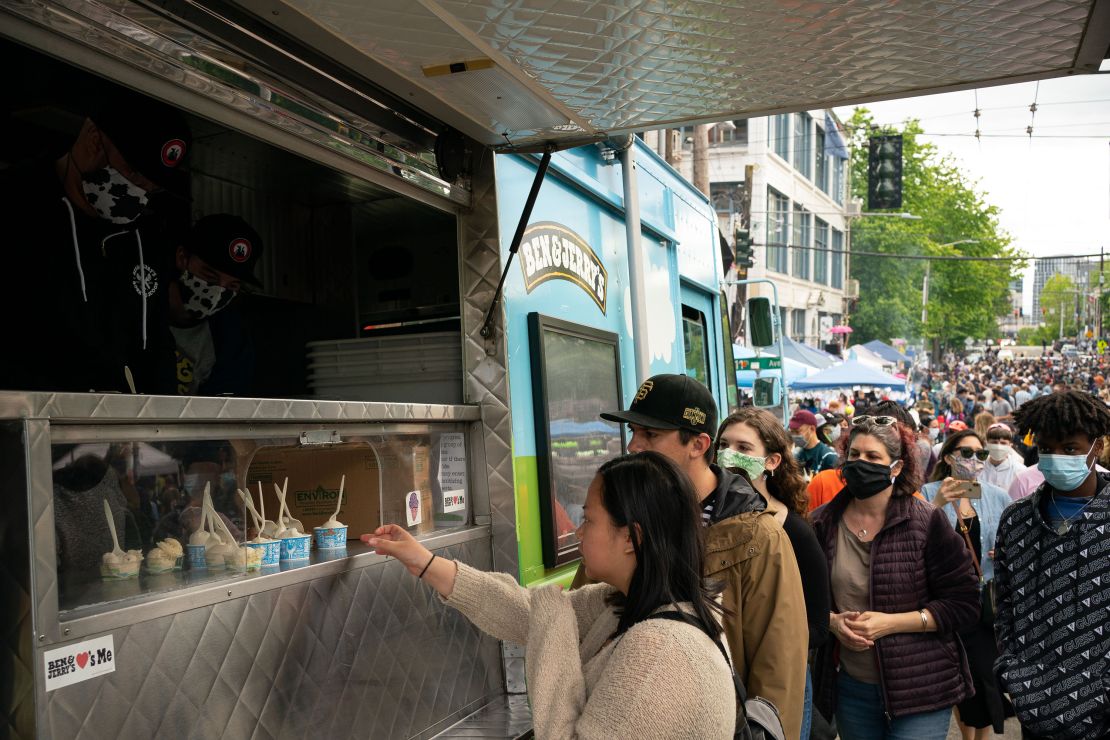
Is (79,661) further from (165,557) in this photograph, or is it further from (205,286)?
(205,286)

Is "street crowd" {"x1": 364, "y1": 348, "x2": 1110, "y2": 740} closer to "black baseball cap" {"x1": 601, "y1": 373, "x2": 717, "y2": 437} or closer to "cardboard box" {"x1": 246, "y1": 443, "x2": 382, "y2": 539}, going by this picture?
"black baseball cap" {"x1": 601, "y1": 373, "x2": 717, "y2": 437}

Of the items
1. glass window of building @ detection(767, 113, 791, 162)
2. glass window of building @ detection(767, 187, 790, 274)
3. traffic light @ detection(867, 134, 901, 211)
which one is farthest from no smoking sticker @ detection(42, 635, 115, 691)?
glass window of building @ detection(767, 187, 790, 274)

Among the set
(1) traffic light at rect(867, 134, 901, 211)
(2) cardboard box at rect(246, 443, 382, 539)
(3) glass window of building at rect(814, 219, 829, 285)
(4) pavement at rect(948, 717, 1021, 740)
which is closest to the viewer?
(2) cardboard box at rect(246, 443, 382, 539)

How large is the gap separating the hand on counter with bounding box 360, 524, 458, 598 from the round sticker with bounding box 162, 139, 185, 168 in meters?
1.22

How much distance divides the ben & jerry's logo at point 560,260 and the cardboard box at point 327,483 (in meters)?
1.11

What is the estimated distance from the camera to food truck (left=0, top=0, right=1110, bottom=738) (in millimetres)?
2180

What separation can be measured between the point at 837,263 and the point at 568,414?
160ft

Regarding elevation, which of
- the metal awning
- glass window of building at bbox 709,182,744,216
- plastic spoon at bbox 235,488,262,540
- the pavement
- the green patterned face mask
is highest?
glass window of building at bbox 709,182,744,216

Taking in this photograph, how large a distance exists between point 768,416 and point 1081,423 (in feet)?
3.97

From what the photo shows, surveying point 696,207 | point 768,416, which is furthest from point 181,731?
point 696,207

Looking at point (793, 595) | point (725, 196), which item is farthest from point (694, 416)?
point (725, 196)

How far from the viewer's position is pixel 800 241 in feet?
136

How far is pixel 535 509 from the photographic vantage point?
405 cm

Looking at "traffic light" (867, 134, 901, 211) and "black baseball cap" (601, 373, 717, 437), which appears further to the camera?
"traffic light" (867, 134, 901, 211)
